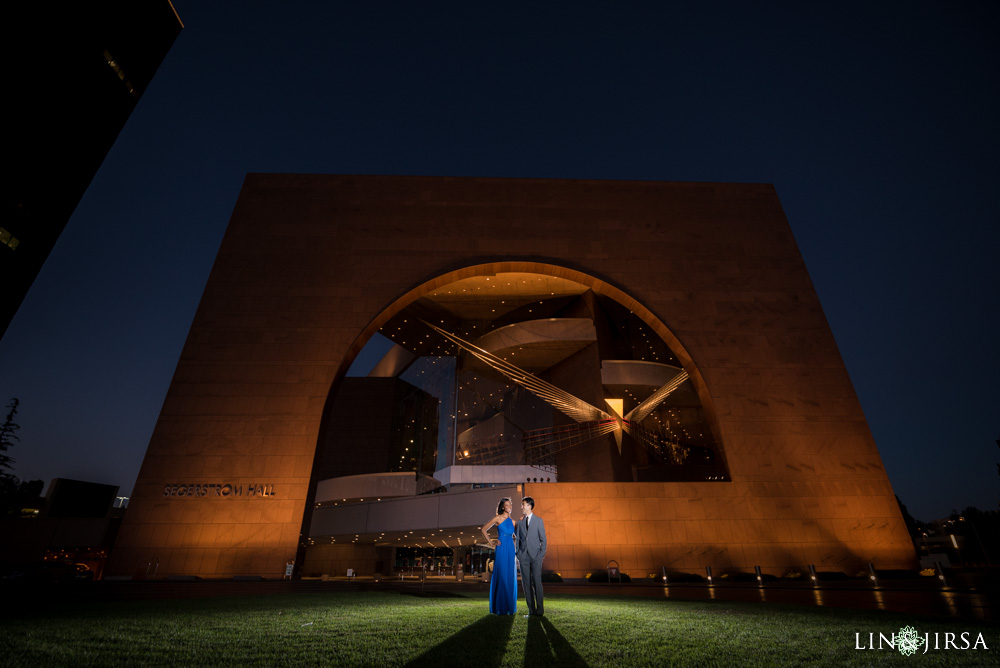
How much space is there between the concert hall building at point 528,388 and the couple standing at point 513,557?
11.4m

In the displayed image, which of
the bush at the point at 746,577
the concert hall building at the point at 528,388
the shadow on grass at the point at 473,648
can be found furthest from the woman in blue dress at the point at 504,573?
the bush at the point at 746,577

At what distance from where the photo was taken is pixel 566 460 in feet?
82.5

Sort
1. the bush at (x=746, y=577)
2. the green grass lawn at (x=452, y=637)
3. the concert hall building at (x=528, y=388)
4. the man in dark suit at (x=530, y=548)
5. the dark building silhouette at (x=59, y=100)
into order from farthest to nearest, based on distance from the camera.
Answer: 1. the concert hall building at (x=528, y=388)
2. the bush at (x=746, y=577)
3. the dark building silhouette at (x=59, y=100)
4. the man in dark suit at (x=530, y=548)
5. the green grass lawn at (x=452, y=637)

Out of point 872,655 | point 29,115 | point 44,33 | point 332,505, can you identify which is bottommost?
point 872,655

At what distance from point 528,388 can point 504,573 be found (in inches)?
776

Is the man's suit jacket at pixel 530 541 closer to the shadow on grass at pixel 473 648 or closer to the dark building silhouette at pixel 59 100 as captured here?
the shadow on grass at pixel 473 648

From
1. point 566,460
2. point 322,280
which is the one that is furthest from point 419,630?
point 566,460

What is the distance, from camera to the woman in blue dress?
5520 millimetres

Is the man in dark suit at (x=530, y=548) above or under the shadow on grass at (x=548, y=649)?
above

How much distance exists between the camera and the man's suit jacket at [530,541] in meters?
5.66

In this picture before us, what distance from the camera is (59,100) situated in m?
8.05

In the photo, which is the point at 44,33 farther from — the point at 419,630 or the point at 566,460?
the point at 566,460

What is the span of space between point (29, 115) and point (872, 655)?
1288 centimetres

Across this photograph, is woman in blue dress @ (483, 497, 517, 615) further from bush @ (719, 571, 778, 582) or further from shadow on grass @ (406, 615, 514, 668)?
bush @ (719, 571, 778, 582)
